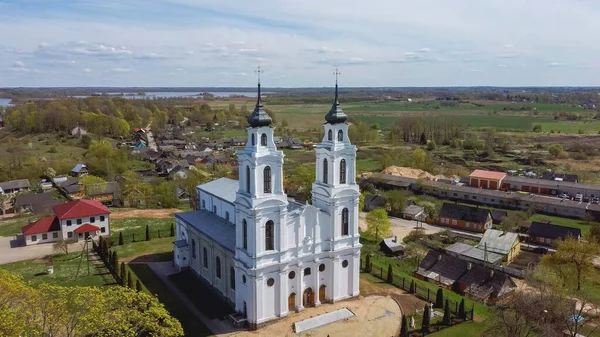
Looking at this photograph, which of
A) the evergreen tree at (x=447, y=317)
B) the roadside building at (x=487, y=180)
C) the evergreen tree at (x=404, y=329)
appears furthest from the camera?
the roadside building at (x=487, y=180)

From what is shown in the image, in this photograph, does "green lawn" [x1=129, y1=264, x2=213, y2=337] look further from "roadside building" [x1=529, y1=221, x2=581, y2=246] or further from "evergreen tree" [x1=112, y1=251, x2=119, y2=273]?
"roadside building" [x1=529, y1=221, x2=581, y2=246]

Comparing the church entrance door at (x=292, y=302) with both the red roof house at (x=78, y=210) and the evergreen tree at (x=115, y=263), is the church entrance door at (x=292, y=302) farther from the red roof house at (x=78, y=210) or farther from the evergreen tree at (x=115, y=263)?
the red roof house at (x=78, y=210)

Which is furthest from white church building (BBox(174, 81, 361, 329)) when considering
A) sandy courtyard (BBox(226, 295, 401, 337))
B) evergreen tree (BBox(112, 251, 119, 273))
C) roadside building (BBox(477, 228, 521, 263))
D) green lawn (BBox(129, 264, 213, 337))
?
roadside building (BBox(477, 228, 521, 263))

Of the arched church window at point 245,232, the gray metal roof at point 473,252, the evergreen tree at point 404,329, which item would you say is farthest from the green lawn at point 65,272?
the gray metal roof at point 473,252

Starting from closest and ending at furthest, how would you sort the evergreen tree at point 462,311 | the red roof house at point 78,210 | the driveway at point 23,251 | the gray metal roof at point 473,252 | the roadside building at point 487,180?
1. the evergreen tree at point 462,311
2. the gray metal roof at point 473,252
3. the driveway at point 23,251
4. the red roof house at point 78,210
5. the roadside building at point 487,180

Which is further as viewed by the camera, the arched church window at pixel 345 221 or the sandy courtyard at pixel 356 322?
the arched church window at pixel 345 221
